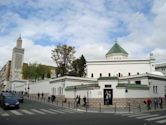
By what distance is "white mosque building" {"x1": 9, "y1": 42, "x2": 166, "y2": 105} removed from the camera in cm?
3719

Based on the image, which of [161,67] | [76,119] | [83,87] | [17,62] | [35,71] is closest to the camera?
[76,119]

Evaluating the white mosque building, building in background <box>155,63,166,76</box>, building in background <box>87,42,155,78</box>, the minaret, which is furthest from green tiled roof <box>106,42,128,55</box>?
the minaret

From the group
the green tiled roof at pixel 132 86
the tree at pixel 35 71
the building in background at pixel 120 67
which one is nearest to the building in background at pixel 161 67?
the building in background at pixel 120 67

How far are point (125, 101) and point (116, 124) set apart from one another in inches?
857

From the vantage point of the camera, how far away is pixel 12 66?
135750 millimetres

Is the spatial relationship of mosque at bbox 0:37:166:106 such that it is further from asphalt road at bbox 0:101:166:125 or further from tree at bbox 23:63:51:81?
asphalt road at bbox 0:101:166:125

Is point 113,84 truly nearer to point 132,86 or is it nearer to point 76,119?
point 132,86

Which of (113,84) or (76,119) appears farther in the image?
(113,84)

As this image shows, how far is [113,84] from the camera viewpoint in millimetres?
37219

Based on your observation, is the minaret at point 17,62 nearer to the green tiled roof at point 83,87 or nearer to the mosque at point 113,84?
the mosque at point 113,84

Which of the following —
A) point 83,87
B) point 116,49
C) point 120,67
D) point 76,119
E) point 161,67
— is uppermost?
point 116,49

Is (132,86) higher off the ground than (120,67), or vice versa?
(120,67)

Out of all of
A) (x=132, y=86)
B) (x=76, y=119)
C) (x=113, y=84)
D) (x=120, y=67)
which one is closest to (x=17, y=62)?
(x=120, y=67)

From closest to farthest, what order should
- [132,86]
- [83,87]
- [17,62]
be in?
[132,86] < [83,87] < [17,62]
